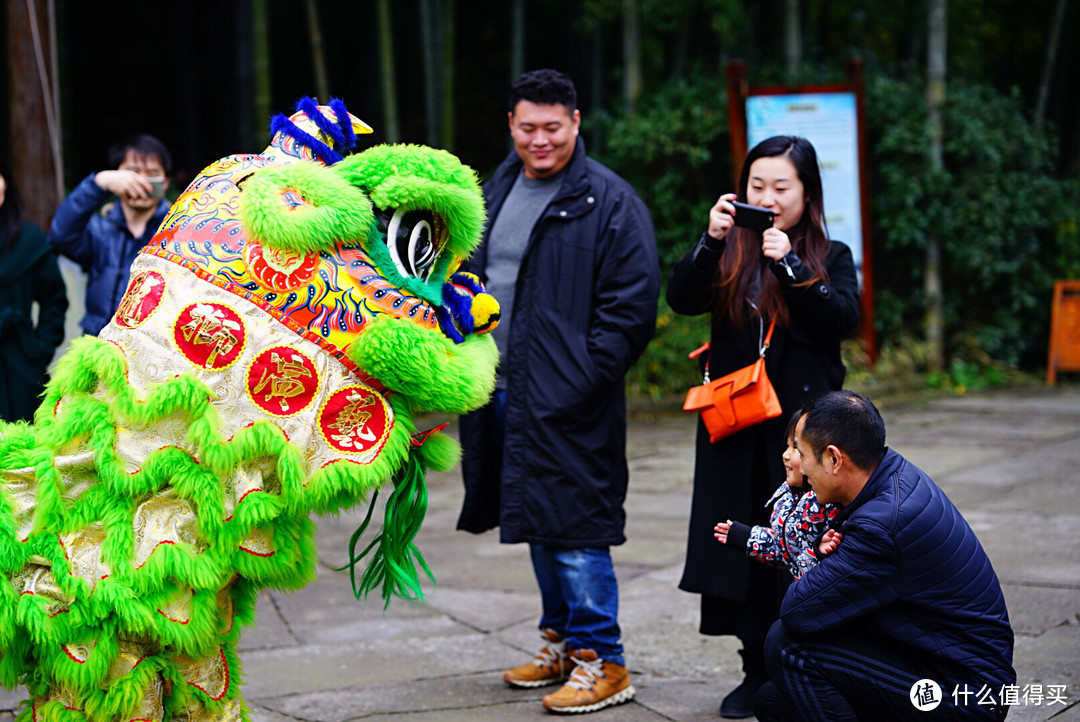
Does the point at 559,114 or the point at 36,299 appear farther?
the point at 36,299

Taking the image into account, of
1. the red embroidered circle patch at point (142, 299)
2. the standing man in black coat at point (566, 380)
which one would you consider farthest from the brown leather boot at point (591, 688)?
the red embroidered circle patch at point (142, 299)

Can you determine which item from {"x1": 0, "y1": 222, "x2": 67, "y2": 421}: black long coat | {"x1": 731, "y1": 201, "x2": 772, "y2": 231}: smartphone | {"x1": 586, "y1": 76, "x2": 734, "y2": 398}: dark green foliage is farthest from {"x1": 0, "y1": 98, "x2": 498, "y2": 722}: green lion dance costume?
{"x1": 586, "y1": 76, "x2": 734, "y2": 398}: dark green foliage

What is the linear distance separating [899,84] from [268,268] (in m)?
9.31

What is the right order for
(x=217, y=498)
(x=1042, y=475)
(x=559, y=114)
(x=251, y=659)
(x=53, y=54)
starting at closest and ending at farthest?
(x=217, y=498), (x=559, y=114), (x=251, y=659), (x=53, y=54), (x=1042, y=475)

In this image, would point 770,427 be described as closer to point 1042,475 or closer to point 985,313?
point 1042,475

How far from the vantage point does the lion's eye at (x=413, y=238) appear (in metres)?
2.27

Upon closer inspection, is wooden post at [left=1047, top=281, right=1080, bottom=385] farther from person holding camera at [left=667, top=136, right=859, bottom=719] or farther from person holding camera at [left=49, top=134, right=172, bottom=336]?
person holding camera at [left=49, top=134, right=172, bottom=336]

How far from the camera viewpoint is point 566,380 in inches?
128

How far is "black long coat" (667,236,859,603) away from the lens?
3045mm

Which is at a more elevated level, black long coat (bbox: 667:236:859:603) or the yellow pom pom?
the yellow pom pom

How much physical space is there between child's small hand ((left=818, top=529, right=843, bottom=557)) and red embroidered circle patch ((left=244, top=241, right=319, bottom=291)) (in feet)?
4.23

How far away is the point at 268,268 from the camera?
2148 mm

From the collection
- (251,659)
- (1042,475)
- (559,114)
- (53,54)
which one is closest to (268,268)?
(559,114)

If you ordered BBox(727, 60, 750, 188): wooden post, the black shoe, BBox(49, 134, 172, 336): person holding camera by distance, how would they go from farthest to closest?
BBox(727, 60, 750, 188): wooden post → BBox(49, 134, 172, 336): person holding camera → the black shoe
